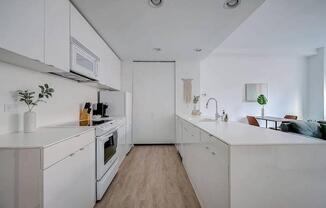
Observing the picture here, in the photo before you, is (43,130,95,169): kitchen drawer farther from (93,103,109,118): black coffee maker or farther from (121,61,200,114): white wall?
(121,61,200,114): white wall

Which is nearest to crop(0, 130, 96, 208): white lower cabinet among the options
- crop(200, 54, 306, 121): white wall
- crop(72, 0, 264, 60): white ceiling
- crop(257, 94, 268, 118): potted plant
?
crop(72, 0, 264, 60): white ceiling

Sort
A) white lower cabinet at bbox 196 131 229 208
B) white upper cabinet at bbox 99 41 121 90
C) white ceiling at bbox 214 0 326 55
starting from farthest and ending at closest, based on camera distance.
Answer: white upper cabinet at bbox 99 41 121 90 → white ceiling at bbox 214 0 326 55 → white lower cabinet at bbox 196 131 229 208

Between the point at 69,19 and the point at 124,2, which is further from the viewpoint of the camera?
the point at 124,2

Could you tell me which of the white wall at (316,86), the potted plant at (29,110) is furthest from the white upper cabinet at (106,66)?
the white wall at (316,86)

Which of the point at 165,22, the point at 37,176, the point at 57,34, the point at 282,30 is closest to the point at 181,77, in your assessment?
the point at 165,22

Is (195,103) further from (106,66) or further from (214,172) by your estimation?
(214,172)

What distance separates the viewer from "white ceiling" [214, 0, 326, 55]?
2809mm

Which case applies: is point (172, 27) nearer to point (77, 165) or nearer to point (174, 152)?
point (77, 165)

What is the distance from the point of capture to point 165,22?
2.59 metres

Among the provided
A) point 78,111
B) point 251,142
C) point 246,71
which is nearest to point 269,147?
point 251,142

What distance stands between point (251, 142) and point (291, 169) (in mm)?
327

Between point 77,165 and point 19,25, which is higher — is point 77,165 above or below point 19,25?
below

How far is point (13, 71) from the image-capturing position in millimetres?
1583

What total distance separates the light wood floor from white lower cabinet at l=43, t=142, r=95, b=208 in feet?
1.26
